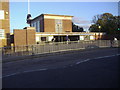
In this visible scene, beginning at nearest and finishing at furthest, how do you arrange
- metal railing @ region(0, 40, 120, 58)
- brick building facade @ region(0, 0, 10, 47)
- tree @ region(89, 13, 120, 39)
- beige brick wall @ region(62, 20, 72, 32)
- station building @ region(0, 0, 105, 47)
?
1. metal railing @ region(0, 40, 120, 58)
2. brick building facade @ region(0, 0, 10, 47)
3. station building @ region(0, 0, 105, 47)
4. tree @ region(89, 13, 120, 39)
5. beige brick wall @ region(62, 20, 72, 32)

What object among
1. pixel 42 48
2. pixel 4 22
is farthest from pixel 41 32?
pixel 42 48

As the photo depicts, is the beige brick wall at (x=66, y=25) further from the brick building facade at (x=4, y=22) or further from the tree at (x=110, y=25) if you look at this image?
the brick building facade at (x=4, y=22)

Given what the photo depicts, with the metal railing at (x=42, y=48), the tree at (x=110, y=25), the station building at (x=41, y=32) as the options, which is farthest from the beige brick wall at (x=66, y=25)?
the metal railing at (x=42, y=48)

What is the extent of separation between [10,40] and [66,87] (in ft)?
108

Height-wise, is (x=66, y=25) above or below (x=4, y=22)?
above

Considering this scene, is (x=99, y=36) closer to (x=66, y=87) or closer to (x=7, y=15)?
(x=7, y=15)

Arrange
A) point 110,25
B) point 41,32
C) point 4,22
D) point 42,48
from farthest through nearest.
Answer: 1. point 110,25
2. point 41,32
3. point 4,22
4. point 42,48

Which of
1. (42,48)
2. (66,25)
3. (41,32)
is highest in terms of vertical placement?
(66,25)

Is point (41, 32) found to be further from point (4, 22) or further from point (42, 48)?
point (42, 48)

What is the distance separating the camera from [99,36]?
220 feet

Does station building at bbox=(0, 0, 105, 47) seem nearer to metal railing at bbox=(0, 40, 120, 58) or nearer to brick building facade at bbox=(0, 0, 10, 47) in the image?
brick building facade at bbox=(0, 0, 10, 47)

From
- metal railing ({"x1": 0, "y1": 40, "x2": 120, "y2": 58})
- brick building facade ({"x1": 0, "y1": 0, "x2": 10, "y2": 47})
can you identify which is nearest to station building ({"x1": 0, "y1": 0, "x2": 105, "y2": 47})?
brick building facade ({"x1": 0, "y1": 0, "x2": 10, "y2": 47})

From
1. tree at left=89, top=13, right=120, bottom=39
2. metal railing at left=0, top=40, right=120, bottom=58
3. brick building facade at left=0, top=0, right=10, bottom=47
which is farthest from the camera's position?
tree at left=89, top=13, right=120, bottom=39

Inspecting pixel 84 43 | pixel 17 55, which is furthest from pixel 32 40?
pixel 17 55
